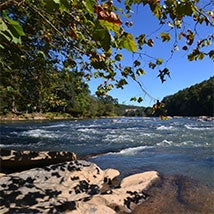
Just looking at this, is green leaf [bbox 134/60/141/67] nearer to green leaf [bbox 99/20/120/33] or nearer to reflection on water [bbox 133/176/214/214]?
green leaf [bbox 99/20/120/33]

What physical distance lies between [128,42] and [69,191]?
20.9ft

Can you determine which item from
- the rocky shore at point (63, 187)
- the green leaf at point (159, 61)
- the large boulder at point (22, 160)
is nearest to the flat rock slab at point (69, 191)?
the rocky shore at point (63, 187)

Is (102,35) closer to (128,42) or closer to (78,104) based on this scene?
(128,42)

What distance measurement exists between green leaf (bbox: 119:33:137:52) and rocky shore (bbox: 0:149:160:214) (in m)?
4.80

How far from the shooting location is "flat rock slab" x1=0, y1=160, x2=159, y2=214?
609 centimetres

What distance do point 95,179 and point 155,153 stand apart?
Result: 740 centimetres

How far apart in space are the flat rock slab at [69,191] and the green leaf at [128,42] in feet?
15.7

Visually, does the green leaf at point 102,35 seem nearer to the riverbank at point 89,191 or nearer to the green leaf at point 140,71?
the green leaf at point 140,71

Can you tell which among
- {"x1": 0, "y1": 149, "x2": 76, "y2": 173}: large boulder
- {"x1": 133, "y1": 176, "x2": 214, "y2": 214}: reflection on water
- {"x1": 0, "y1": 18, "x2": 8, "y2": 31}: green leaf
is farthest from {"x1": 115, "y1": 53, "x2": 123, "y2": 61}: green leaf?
{"x1": 0, "y1": 149, "x2": 76, "y2": 173}: large boulder

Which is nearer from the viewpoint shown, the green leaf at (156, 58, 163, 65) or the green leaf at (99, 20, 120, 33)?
the green leaf at (99, 20, 120, 33)

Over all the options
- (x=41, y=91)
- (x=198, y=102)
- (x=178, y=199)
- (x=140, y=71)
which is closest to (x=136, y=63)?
(x=140, y=71)

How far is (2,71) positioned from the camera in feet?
21.3

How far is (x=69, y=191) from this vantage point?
293 inches

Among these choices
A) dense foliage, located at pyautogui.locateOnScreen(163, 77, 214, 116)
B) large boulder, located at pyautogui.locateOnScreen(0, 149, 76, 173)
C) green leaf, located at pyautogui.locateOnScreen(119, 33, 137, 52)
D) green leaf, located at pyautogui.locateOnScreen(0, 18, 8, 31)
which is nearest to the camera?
green leaf, located at pyautogui.locateOnScreen(0, 18, 8, 31)
